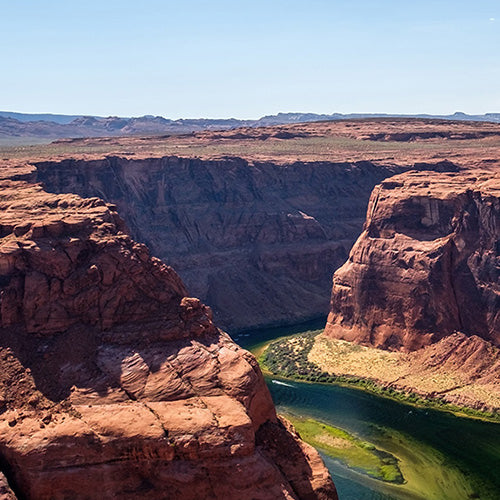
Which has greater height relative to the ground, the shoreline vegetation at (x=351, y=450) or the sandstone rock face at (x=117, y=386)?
the sandstone rock face at (x=117, y=386)

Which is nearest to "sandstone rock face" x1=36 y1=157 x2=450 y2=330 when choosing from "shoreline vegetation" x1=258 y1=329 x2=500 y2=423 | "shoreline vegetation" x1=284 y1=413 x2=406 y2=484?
"shoreline vegetation" x1=258 y1=329 x2=500 y2=423

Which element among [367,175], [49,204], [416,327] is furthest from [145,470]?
[367,175]

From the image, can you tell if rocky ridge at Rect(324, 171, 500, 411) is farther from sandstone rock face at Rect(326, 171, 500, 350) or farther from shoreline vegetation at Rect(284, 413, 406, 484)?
shoreline vegetation at Rect(284, 413, 406, 484)

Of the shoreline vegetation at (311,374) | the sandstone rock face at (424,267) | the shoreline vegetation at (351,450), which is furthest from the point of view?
the sandstone rock face at (424,267)

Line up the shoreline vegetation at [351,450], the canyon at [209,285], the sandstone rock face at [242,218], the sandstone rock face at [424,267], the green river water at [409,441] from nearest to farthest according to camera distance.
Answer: the canyon at [209,285] < the green river water at [409,441] < the shoreline vegetation at [351,450] < the sandstone rock face at [424,267] < the sandstone rock face at [242,218]

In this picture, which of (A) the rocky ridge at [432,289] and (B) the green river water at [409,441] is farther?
(A) the rocky ridge at [432,289]

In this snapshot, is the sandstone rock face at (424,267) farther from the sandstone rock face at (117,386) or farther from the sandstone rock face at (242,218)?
the sandstone rock face at (117,386)

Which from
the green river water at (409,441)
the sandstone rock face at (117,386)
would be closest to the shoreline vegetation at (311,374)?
the green river water at (409,441)
